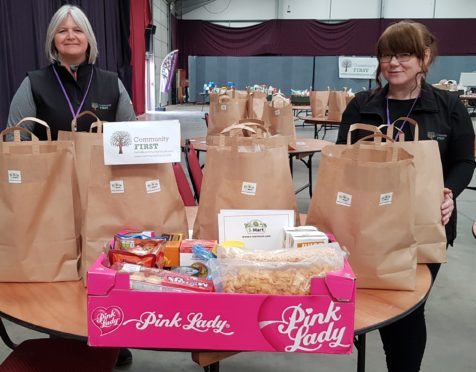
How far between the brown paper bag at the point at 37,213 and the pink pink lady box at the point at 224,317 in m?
0.34

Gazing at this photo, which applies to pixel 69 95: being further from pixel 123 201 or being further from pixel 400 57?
pixel 400 57

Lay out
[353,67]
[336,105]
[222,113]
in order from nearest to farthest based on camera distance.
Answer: [222,113] < [336,105] < [353,67]

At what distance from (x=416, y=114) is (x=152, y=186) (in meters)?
0.86

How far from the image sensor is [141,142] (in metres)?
1.06

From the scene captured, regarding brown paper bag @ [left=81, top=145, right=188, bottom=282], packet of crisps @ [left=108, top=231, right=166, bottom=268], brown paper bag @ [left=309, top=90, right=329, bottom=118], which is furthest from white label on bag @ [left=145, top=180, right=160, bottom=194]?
brown paper bag @ [left=309, top=90, right=329, bottom=118]

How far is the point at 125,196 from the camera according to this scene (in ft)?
3.58

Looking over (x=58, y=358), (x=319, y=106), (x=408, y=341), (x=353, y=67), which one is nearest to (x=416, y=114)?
(x=408, y=341)

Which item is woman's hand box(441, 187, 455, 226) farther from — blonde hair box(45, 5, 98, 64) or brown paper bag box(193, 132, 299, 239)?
blonde hair box(45, 5, 98, 64)

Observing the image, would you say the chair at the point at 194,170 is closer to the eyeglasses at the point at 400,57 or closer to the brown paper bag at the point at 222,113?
the eyeglasses at the point at 400,57

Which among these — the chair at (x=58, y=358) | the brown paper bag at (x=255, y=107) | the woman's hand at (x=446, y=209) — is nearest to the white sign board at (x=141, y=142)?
the chair at (x=58, y=358)

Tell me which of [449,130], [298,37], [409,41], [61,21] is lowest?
[449,130]

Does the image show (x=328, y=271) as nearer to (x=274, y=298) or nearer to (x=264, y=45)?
(x=274, y=298)

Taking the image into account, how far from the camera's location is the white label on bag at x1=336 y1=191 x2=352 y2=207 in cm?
104

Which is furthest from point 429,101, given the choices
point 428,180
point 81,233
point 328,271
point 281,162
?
point 81,233
